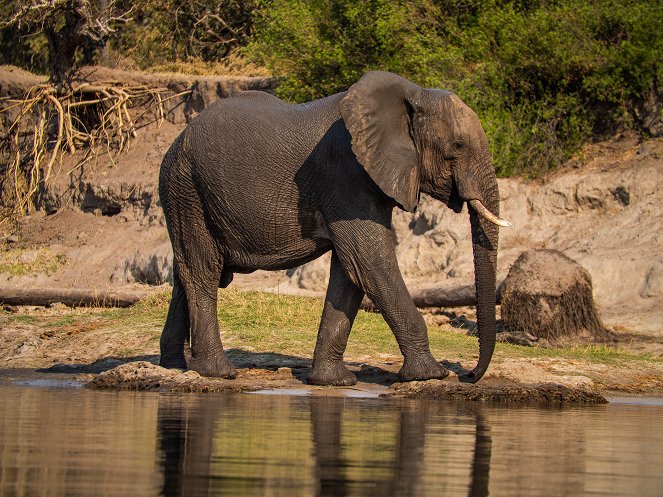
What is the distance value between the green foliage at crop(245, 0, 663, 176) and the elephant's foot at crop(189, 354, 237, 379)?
36.3 ft

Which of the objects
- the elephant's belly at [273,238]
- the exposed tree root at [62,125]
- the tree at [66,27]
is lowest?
the elephant's belly at [273,238]

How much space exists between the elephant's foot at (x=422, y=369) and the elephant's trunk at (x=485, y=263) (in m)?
0.32

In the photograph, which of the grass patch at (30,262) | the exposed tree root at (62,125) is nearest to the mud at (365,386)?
the grass patch at (30,262)

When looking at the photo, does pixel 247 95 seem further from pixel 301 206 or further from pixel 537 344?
pixel 537 344

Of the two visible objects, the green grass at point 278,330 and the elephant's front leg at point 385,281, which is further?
the green grass at point 278,330

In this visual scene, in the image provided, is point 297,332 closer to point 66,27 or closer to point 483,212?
point 483,212

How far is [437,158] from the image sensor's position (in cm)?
1205

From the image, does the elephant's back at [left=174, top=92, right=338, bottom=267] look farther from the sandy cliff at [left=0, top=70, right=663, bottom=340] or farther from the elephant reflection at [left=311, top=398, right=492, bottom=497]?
the sandy cliff at [left=0, top=70, right=663, bottom=340]

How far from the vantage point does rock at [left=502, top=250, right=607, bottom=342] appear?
57.4 ft

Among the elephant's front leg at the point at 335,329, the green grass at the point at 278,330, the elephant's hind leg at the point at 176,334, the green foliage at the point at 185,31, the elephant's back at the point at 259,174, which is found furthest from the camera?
the green foliage at the point at 185,31

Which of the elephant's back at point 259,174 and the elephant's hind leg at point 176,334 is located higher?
the elephant's back at point 259,174

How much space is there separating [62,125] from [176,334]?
16.3 meters

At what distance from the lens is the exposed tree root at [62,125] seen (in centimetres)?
2909

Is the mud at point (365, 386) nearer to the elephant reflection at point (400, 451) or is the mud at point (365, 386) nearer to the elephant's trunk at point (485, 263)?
the elephant's trunk at point (485, 263)
